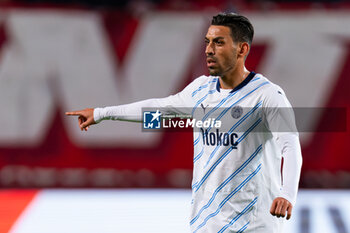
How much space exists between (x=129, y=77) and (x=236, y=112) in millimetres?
5555

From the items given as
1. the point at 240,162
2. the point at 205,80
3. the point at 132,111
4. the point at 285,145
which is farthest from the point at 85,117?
the point at 285,145

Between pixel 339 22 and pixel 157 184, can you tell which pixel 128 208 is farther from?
pixel 339 22

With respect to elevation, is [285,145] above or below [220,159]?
above

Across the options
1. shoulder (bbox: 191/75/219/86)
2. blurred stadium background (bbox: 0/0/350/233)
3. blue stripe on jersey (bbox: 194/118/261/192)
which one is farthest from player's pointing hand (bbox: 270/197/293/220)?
blurred stadium background (bbox: 0/0/350/233)

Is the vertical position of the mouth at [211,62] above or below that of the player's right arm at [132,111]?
above

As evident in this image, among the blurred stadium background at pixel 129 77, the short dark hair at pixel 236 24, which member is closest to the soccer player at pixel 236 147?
the short dark hair at pixel 236 24

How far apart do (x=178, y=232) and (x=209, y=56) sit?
3.03 meters

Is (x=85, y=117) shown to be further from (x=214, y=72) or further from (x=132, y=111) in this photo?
(x=214, y=72)

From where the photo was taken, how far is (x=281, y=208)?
10.1ft

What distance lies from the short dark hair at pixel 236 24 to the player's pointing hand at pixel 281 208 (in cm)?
98

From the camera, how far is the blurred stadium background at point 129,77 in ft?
28.8

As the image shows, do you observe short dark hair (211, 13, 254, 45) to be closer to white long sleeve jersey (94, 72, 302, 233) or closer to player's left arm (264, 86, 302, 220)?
white long sleeve jersey (94, 72, 302, 233)

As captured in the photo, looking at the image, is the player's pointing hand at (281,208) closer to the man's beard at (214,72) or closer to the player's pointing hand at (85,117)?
the man's beard at (214,72)

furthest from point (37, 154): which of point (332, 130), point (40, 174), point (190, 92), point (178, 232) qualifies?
point (190, 92)
